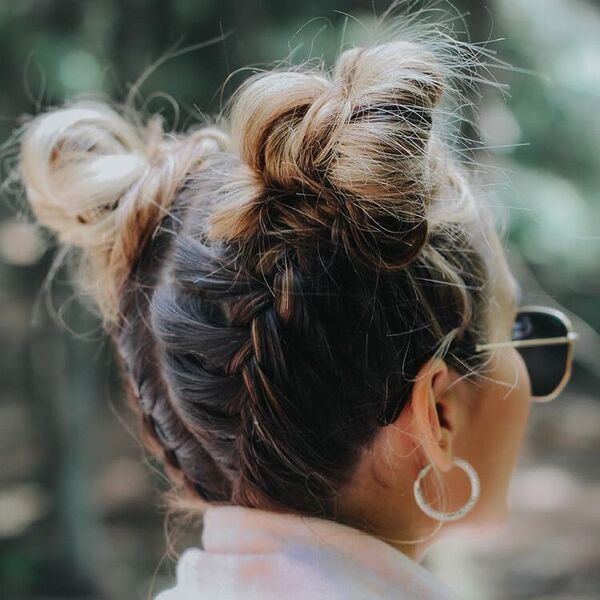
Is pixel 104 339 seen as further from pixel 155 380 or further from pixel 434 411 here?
pixel 434 411

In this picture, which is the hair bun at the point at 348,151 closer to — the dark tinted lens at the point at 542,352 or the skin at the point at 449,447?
the skin at the point at 449,447

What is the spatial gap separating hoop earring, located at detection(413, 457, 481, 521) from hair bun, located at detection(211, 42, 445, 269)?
0.76 ft

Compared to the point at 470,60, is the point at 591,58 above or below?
below

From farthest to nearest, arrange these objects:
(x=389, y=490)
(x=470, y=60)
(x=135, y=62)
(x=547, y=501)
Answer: (x=547, y=501)
(x=135, y=62)
(x=389, y=490)
(x=470, y=60)

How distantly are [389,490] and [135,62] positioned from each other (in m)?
1.24

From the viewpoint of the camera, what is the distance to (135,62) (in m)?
1.75

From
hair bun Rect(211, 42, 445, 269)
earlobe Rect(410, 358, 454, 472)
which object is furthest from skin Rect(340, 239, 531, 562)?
hair bun Rect(211, 42, 445, 269)

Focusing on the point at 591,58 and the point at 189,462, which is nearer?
the point at 189,462

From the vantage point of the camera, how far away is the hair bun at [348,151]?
61cm

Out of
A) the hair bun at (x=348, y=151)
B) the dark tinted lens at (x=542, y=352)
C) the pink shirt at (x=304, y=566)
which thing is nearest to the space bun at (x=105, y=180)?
the hair bun at (x=348, y=151)

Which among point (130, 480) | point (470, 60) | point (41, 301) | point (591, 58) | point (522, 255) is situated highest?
point (470, 60)

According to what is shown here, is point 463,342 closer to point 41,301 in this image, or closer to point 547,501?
point 547,501

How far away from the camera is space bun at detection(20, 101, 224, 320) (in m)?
0.84

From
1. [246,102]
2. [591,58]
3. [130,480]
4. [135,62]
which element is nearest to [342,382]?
[246,102]
